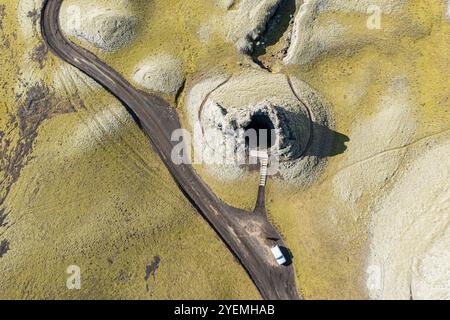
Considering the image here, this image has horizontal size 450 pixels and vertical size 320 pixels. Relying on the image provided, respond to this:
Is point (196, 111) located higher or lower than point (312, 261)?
higher

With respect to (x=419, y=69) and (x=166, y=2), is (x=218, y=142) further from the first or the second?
(x=419, y=69)

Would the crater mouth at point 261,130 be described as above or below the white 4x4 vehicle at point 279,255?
above

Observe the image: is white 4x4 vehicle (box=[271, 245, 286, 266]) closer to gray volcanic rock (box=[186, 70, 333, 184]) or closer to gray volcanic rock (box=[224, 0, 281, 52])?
gray volcanic rock (box=[186, 70, 333, 184])

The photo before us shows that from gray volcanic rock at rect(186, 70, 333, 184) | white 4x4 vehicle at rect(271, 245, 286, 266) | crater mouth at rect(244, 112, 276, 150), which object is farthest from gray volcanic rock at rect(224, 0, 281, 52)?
white 4x4 vehicle at rect(271, 245, 286, 266)

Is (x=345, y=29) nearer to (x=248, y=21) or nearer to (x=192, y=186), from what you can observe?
(x=248, y=21)

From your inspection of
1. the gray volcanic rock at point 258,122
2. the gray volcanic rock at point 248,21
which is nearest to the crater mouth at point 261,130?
the gray volcanic rock at point 258,122

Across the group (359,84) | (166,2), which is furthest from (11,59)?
(359,84)

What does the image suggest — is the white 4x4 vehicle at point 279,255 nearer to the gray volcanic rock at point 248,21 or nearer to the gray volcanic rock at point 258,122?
the gray volcanic rock at point 258,122

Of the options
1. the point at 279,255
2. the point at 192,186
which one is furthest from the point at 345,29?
the point at 279,255
